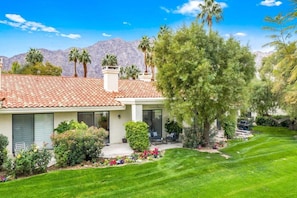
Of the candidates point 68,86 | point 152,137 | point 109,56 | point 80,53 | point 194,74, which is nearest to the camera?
point 194,74

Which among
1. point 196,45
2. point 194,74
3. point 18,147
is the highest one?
point 196,45

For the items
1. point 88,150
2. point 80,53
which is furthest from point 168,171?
point 80,53

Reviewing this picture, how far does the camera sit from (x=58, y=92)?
2106 centimetres

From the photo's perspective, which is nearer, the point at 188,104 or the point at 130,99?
the point at 188,104

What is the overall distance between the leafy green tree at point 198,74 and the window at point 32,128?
8.34 meters

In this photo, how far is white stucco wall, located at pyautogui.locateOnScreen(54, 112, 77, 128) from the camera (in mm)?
18452

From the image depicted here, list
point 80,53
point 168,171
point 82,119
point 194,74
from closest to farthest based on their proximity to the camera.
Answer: point 168,171 < point 194,74 < point 82,119 < point 80,53

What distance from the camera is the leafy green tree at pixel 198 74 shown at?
1744 cm

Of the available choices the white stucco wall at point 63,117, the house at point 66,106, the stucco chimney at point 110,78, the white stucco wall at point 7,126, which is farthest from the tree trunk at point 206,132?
the white stucco wall at point 7,126

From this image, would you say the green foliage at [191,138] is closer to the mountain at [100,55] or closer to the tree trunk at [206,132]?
the tree trunk at [206,132]

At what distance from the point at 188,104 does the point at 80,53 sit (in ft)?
158

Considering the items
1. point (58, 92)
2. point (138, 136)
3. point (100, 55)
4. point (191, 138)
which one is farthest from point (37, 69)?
point (100, 55)

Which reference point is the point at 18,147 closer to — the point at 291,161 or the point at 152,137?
the point at 152,137

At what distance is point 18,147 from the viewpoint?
1627 cm
